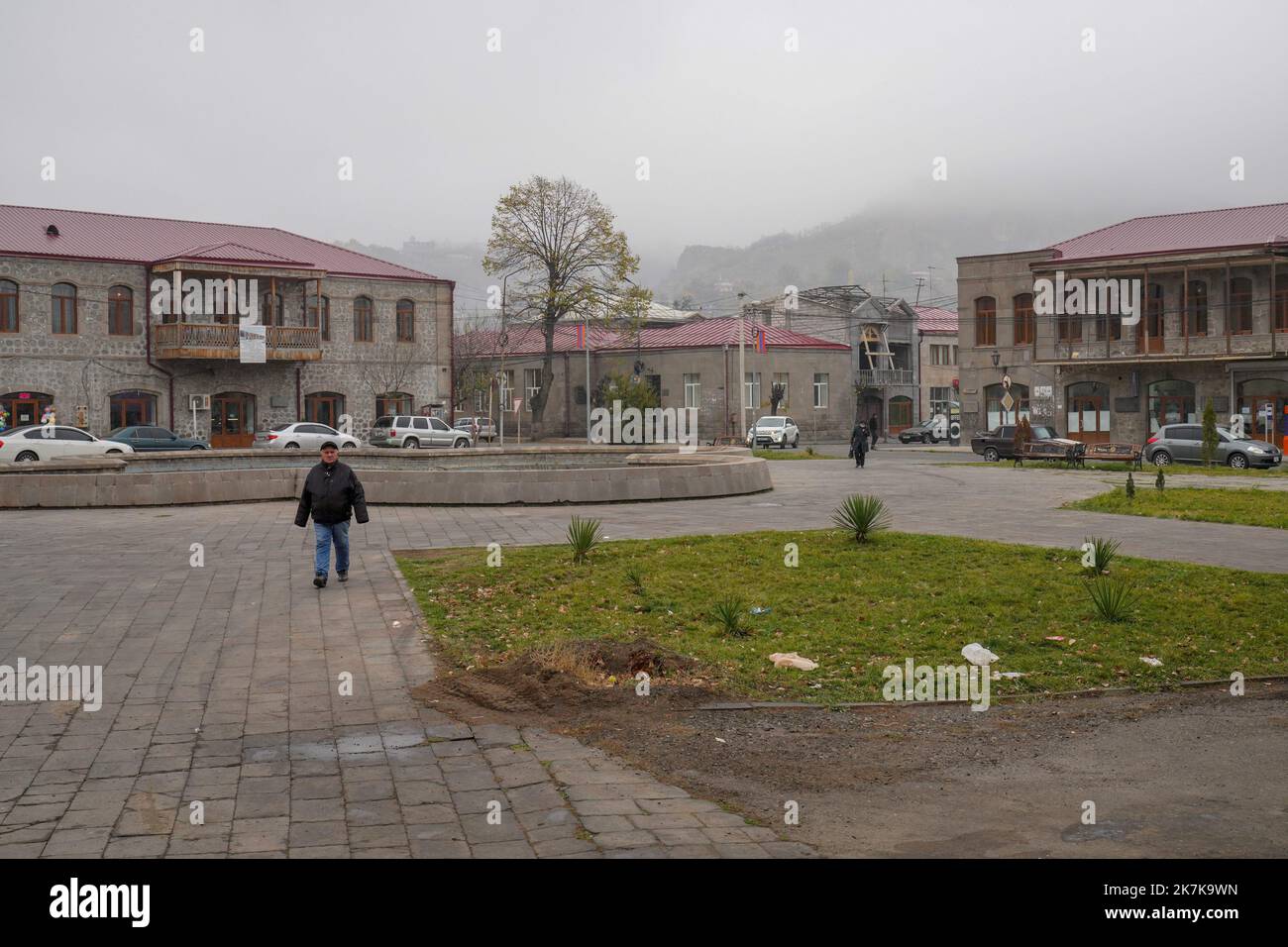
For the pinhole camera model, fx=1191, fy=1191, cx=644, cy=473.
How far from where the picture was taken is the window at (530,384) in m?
70.1

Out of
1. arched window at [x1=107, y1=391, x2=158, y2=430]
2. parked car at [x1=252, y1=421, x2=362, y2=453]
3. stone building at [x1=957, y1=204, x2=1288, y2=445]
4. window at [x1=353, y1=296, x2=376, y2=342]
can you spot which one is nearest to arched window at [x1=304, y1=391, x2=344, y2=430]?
window at [x1=353, y1=296, x2=376, y2=342]

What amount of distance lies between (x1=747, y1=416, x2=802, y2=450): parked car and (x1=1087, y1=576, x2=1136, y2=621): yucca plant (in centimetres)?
4358

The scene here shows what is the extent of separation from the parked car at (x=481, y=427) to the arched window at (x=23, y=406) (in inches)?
767

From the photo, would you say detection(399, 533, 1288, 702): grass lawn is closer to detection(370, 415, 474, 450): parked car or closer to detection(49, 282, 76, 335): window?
detection(370, 415, 474, 450): parked car

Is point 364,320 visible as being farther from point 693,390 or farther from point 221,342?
point 693,390

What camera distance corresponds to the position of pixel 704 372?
6312 cm

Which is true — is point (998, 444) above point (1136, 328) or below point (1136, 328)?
below

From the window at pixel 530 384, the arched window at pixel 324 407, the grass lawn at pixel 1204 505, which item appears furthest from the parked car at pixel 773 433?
the grass lawn at pixel 1204 505

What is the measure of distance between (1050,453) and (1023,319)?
21.8 meters

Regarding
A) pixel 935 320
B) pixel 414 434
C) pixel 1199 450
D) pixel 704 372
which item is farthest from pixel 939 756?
pixel 935 320

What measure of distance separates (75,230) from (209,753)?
47.5m

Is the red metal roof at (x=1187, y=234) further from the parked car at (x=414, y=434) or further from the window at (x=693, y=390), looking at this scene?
the parked car at (x=414, y=434)
